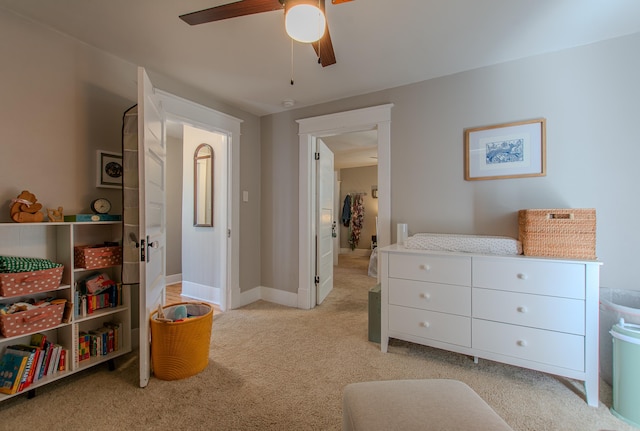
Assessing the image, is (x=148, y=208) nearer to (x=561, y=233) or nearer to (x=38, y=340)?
(x=38, y=340)

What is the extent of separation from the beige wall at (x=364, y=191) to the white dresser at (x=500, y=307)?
5.01 meters

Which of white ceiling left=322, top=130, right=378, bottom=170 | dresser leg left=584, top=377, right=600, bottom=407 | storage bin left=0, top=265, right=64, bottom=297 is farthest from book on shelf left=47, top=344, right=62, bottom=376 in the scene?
white ceiling left=322, top=130, right=378, bottom=170

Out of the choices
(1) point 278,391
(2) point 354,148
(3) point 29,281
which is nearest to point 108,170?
(3) point 29,281

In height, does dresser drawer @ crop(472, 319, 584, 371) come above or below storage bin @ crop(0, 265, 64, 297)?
below

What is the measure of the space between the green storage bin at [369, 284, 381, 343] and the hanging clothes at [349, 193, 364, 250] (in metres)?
4.78

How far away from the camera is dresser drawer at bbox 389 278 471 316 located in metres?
1.96

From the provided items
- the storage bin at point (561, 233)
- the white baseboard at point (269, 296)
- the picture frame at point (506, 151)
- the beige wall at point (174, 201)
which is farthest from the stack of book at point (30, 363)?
the picture frame at point (506, 151)

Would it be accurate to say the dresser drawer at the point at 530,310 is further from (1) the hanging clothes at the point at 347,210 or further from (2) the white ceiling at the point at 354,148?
(1) the hanging clothes at the point at 347,210

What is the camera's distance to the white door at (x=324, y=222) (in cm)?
335

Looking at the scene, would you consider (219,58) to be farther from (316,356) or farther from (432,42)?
(316,356)

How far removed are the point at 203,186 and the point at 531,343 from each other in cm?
369

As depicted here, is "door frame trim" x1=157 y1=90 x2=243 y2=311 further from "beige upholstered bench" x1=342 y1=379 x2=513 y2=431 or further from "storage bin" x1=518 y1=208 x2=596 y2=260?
"storage bin" x1=518 y1=208 x2=596 y2=260

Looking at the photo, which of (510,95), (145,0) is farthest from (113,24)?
(510,95)

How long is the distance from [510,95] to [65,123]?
3.43 meters
